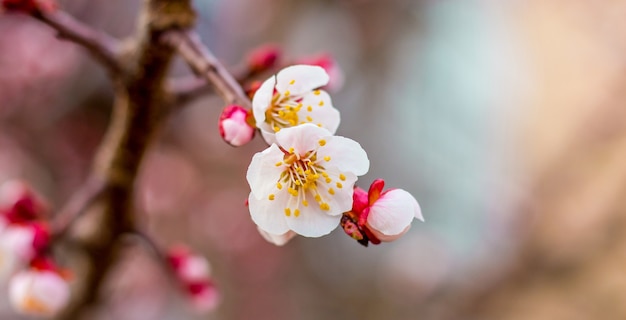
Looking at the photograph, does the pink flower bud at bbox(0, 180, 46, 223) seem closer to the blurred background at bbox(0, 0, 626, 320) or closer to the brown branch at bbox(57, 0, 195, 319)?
the brown branch at bbox(57, 0, 195, 319)

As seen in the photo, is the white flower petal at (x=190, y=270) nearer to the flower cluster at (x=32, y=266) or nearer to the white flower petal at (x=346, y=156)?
the flower cluster at (x=32, y=266)

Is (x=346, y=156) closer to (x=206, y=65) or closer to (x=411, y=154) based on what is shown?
(x=206, y=65)

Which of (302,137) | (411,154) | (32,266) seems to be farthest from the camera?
(411,154)

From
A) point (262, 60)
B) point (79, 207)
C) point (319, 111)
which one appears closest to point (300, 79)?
point (319, 111)

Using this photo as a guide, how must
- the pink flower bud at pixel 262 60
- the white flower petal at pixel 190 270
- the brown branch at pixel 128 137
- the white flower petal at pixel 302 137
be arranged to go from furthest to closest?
the white flower petal at pixel 190 270, the pink flower bud at pixel 262 60, the brown branch at pixel 128 137, the white flower petal at pixel 302 137

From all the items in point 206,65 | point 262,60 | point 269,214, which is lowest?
point 269,214

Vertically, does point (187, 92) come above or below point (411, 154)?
below

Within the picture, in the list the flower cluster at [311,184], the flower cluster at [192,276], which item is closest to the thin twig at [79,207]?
the flower cluster at [192,276]

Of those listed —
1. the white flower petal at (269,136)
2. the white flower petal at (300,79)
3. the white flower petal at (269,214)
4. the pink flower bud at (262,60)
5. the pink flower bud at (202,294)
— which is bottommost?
the white flower petal at (269,214)
